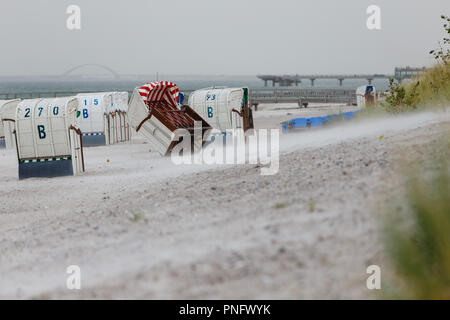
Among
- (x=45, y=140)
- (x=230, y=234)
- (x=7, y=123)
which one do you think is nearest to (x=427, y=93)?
(x=230, y=234)

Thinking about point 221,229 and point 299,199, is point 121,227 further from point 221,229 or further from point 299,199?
point 299,199

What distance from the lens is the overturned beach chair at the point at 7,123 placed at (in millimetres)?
23172

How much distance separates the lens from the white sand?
414cm

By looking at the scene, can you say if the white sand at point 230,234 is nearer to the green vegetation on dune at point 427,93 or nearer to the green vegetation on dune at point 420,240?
the green vegetation on dune at point 420,240

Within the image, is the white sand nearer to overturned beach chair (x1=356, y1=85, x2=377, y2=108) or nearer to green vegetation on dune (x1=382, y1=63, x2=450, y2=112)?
green vegetation on dune (x1=382, y1=63, x2=450, y2=112)

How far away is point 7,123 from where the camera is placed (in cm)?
2373

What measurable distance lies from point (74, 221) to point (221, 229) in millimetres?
3442

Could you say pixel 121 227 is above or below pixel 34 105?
below

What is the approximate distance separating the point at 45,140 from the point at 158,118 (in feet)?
11.8

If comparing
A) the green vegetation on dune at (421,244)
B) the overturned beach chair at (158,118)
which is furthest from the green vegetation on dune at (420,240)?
the overturned beach chair at (158,118)

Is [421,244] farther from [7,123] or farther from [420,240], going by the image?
[7,123]

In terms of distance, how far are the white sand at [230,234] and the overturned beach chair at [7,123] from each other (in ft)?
48.2

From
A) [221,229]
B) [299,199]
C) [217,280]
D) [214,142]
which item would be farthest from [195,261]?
[214,142]

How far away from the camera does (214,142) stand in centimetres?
1897
